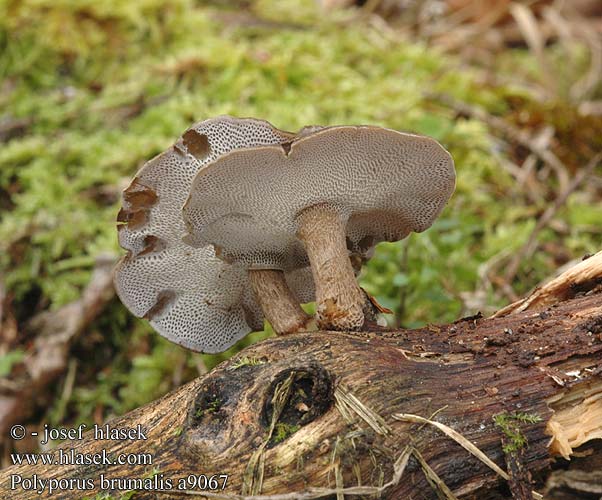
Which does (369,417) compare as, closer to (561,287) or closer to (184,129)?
(561,287)

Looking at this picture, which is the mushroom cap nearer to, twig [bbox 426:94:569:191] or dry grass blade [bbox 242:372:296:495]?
dry grass blade [bbox 242:372:296:495]

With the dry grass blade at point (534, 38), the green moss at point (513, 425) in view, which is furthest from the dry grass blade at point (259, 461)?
the dry grass blade at point (534, 38)

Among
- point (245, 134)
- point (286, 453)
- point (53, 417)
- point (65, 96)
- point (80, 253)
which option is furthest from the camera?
point (65, 96)

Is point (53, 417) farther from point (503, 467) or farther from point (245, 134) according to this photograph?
point (503, 467)

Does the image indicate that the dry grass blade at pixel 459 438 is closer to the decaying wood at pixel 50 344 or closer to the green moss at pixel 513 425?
the green moss at pixel 513 425

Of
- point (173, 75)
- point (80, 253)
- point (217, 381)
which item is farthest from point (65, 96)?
point (217, 381)

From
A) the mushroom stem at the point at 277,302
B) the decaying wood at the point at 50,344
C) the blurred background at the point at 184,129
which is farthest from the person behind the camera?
the blurred background at the point at 184,129
